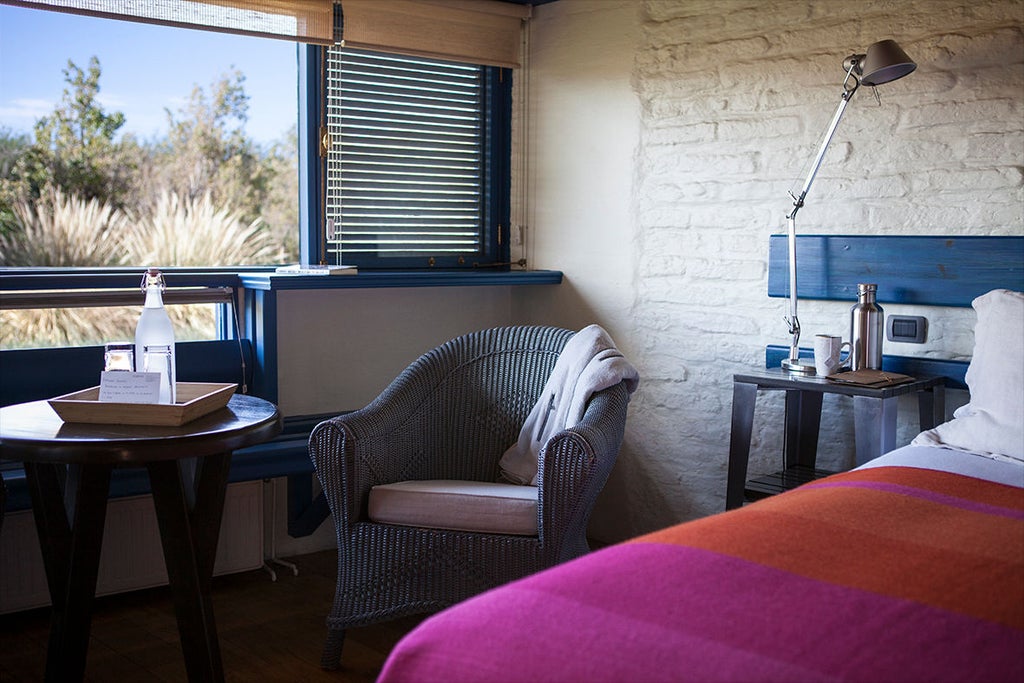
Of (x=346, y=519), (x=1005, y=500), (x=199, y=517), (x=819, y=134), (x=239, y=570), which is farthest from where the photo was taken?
(x=239, y=570)

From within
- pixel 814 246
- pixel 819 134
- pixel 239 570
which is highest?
pixel 819 134

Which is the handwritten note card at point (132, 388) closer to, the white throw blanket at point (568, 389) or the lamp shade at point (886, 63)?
the white throw blanket at point (568, 389)

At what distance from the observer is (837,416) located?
Result: 3531mm

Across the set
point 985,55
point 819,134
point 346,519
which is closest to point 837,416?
point 819,134

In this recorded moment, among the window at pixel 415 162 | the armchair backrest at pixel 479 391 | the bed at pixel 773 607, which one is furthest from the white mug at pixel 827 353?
the window at pixel 415 162

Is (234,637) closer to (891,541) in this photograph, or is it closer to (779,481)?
(779,481)

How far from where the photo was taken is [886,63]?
9.77ft

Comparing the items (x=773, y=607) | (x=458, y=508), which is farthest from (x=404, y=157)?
(x=773, y=607)

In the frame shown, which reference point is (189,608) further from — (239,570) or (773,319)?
(773,319)

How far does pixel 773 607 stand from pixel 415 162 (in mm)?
3068

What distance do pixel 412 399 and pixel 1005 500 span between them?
1.66 metres

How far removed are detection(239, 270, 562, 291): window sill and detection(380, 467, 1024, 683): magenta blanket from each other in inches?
84.1

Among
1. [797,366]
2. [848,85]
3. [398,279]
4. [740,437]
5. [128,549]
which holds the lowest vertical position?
[128,549]

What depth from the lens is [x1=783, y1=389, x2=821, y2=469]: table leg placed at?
347 cm
